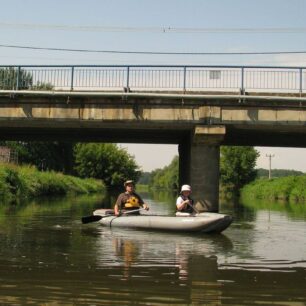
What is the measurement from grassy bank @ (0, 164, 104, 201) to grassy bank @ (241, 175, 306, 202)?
20.1 m

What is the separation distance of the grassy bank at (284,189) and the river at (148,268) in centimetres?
3493

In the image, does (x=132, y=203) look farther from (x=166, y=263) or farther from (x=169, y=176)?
(x=169, y=176)

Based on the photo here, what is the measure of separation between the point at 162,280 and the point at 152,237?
262 inches

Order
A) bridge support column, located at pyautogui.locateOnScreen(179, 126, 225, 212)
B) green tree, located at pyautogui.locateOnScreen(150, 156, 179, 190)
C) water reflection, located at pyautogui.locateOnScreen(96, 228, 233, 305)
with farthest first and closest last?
green tree, located at pyautogui.locateOnScreen(150, 156, 179, 190) → bridge support column, located at pyautogui.locateOnScreen(179, 126, 225, 212) → water reflection, located at pyautogui.locateOnScreen(96, 228, 233, 305)

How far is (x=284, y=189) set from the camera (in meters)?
53.8

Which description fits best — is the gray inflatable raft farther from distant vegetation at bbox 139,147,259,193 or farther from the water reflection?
distant vegetation at bbox 139,147,259,193

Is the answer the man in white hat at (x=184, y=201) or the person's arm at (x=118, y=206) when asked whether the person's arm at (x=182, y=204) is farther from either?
the person's arm at (x=118, y=206)

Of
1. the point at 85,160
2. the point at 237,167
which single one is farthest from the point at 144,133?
the point at 85,160

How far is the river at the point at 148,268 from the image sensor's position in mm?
7758

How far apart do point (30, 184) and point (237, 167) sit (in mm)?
41869

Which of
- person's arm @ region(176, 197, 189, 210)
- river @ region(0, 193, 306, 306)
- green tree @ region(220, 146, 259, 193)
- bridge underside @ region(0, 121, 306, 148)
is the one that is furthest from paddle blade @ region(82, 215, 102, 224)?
green tree @ region(220, 146, 259, 193)

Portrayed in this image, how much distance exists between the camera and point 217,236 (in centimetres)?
1598

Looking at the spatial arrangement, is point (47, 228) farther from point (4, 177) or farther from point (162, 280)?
point (4, 177)

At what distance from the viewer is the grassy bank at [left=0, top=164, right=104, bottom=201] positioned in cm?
3553
